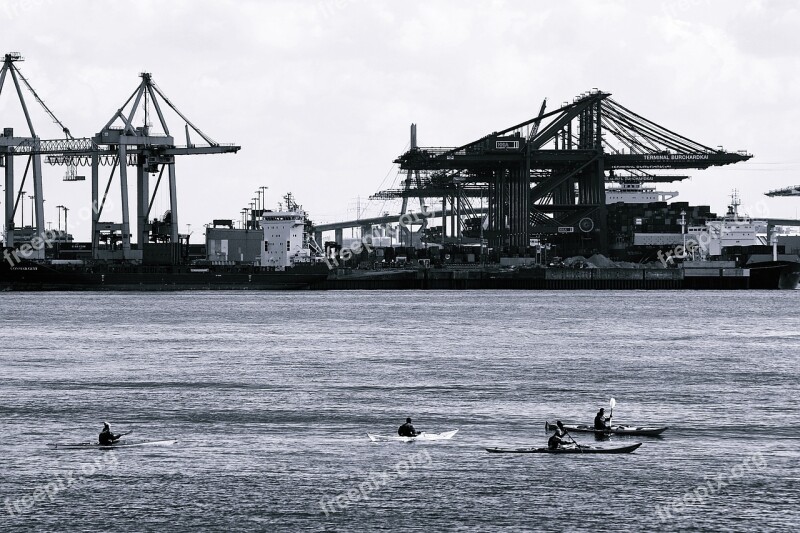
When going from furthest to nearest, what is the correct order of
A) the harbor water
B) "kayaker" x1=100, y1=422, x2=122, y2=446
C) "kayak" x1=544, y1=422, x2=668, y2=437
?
"kayak" x1=544, y1=422, x2=668, y2=437, "kayaker" x1=100, y1=422, x2=122, y2=446, the harbor water

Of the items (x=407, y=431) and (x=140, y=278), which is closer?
(x=407, y=431)

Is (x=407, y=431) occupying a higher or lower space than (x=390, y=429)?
higher

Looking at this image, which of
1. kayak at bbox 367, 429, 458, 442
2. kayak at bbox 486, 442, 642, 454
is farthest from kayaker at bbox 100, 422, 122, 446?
kayak at bbox 486, 442, 642, 454

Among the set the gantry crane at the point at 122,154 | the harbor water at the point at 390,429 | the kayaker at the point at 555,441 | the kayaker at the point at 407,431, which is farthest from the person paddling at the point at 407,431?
the gantry crane at the point at 122,154

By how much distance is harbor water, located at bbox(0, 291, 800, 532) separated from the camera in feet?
87.1

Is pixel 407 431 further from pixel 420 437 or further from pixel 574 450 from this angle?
pixel 574 450

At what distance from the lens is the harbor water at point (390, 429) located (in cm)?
2655

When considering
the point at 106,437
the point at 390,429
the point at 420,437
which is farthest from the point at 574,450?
the point at 106,437

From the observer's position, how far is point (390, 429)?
1422 inches

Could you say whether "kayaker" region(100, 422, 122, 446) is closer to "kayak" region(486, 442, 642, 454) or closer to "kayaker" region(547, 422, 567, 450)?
"kayak" region(486, 442, 642, 454)

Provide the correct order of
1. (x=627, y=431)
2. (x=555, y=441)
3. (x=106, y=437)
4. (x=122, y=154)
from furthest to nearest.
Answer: (x=122, y=154) → (x=627, y=431) → (x=106, y=437) → (x=555, y=441)

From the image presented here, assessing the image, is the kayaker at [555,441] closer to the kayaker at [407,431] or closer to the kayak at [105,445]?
the kayaker at [407,431]

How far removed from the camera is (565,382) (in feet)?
160

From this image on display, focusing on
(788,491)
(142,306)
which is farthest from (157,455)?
(142,306)
